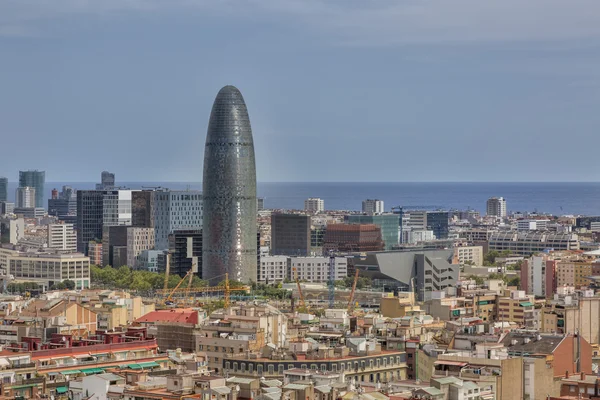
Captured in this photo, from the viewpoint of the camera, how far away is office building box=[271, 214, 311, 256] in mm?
127250

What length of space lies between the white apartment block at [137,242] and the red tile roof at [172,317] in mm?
61394

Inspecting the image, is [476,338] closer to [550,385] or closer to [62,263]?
[550,385]

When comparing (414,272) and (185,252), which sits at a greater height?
(185,252)

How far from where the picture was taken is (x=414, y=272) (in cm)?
9162

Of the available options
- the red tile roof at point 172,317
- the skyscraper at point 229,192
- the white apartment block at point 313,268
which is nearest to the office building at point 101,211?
the white apartment block at point 313,268

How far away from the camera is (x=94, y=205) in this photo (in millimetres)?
143750

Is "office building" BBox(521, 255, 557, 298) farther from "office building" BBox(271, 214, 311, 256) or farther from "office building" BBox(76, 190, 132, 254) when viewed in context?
"office building" BBox(76, 190, 132, 254)

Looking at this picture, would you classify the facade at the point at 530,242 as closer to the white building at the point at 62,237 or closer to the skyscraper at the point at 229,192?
the skyscraper at the point at 229,192

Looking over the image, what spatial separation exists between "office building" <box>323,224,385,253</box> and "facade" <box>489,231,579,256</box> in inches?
469

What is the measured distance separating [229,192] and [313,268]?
8.88 m

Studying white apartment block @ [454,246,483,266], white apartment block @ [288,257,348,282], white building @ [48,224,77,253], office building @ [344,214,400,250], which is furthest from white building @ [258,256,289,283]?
white building @ [48,224,77,253]

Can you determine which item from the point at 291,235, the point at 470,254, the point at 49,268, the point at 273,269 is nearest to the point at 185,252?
the point at 273,269

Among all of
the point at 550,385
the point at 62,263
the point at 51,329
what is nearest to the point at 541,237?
the point at 62,263

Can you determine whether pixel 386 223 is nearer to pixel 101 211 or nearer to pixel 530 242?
pixel 530 242
